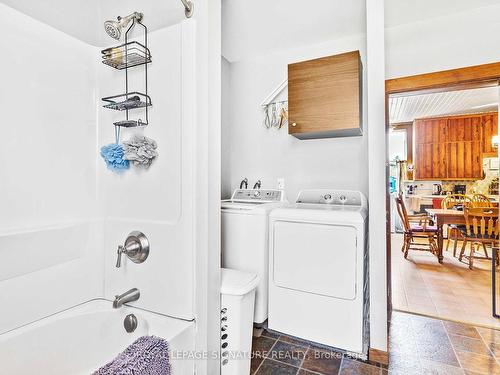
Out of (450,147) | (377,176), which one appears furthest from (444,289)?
(450,147)

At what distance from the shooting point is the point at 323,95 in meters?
2.27

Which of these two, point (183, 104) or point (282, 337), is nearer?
point (183, 104)

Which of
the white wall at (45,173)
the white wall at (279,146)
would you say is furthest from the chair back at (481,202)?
the white wall at (45,173)

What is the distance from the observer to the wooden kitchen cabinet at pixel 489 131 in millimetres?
5477

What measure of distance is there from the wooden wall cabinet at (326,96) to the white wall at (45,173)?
1.59m

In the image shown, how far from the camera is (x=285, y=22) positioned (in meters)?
2.38

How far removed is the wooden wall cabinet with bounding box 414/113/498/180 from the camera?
18.4 feet

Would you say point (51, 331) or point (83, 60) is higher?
point (83, 60)

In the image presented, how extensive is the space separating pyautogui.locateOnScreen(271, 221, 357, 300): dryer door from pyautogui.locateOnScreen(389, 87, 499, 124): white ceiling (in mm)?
3198

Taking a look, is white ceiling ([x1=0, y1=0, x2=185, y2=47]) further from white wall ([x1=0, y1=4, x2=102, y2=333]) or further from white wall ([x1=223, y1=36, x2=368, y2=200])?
white wall ([x1=223, y1=36, x2=368, y2=200])

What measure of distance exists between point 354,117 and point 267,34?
1.22 metres

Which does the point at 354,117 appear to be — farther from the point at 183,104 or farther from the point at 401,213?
the point at 401,213

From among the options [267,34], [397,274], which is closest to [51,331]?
[267,34]

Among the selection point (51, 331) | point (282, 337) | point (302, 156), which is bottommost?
point (282, 337)
